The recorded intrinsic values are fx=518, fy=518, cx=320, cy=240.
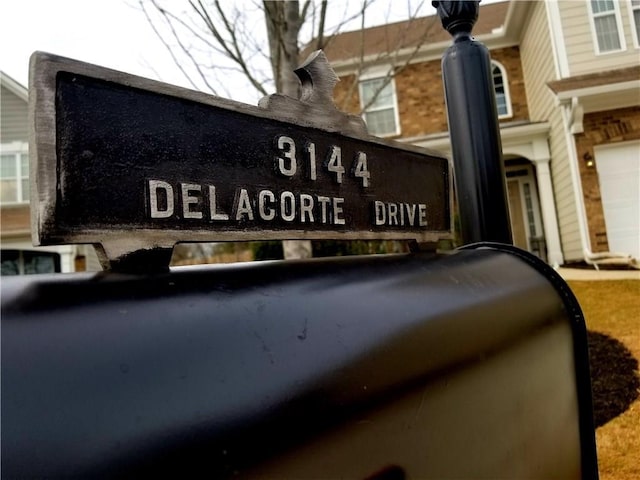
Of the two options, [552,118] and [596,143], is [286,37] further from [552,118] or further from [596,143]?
[552,118]

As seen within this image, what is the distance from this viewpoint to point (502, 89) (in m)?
11.7

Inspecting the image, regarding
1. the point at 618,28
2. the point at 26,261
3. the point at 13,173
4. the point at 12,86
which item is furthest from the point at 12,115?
the point at 618,28

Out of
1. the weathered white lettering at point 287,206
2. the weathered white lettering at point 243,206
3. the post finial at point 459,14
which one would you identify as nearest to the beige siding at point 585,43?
the post finial at point 459,14

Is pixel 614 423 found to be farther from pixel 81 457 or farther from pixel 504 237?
pixel 81 457

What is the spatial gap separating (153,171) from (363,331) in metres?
0.46

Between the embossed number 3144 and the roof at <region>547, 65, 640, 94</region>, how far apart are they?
26.2 feet

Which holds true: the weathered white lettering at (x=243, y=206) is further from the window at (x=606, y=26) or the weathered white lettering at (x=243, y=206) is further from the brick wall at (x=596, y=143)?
the window at (x=606, y=26)

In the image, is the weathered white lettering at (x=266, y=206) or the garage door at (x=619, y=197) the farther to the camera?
the garage door at (x=619, y=197)

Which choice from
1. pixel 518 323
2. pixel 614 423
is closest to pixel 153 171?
pixel 518 323

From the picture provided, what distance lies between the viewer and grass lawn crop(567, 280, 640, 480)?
1.69 meters

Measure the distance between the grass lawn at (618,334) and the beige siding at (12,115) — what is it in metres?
14.5

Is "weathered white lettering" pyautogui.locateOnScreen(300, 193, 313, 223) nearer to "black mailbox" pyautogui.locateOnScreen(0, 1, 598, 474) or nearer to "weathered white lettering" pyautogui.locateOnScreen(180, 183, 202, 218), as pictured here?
"black mailbox" pyautogui.locateOnScreen(0, 1, 598, 474)

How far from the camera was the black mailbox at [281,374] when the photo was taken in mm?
572

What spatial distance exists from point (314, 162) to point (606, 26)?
9595 mm
